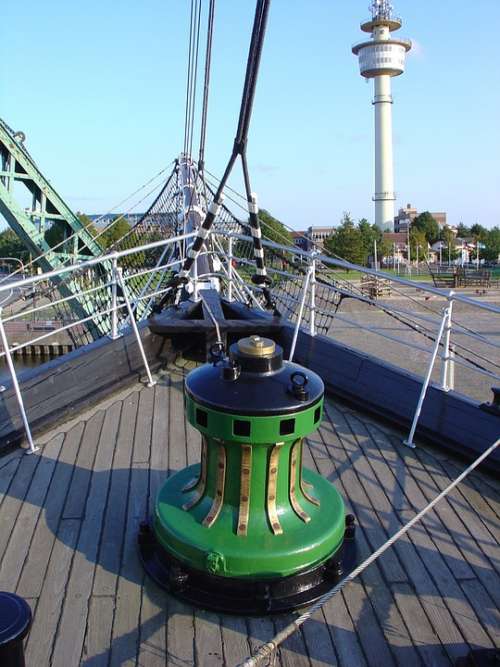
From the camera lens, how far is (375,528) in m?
3.09

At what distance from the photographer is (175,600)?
255cm

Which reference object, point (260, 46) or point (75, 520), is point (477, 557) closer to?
point (75, 520)

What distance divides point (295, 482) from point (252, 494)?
0.80 feet

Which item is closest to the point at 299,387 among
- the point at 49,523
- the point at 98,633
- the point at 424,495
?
the point at 98,633

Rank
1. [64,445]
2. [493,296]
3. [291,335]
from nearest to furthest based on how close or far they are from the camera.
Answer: [64,445]
[291,335]
[493,296]

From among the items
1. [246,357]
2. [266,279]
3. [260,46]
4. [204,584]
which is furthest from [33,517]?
[260,46]

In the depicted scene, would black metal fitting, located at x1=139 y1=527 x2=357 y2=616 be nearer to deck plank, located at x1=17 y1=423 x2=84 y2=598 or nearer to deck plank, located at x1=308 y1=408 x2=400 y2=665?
deck plank, located at x1=308 y1=408 x2=400 y2=665

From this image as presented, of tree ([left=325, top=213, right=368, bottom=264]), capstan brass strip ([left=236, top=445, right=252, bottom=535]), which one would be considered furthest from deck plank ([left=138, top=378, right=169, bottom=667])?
tree ([left=325, top=213, right=368, bottom=264])

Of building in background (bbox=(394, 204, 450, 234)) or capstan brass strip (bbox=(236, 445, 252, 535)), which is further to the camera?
building in background (bbox=(394, 204, 450, 234))

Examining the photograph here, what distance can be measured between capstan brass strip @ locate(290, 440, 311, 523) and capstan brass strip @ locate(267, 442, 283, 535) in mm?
97

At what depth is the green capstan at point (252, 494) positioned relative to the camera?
247cm

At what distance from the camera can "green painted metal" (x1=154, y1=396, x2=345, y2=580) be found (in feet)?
8.10

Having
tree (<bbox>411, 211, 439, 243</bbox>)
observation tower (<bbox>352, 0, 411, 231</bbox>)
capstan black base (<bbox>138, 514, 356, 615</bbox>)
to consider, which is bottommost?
capstan black base (<bbox>138, 514, 356, 615</bbox>)

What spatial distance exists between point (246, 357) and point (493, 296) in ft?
123
